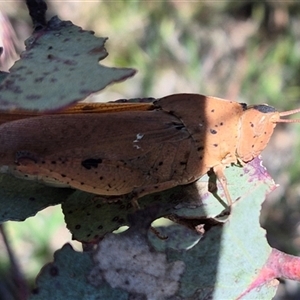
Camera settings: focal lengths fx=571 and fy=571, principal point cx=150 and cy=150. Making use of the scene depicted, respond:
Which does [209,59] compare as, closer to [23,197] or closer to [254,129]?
[254,129]

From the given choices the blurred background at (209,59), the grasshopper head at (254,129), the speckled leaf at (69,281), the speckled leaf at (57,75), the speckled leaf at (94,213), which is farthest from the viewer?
the blurred background at (209,59)

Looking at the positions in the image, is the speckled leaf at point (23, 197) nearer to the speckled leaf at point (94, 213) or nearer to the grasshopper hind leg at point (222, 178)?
the speckled leaf at point (94, 213)

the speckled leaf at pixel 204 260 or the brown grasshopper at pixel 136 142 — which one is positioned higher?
the brown grasshopper at pixel 136 142

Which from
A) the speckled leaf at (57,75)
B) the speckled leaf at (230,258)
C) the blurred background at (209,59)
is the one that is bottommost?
the blurred background at (209,59)

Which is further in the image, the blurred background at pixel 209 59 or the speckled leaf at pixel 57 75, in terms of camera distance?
the blurred background at pixel 209 59

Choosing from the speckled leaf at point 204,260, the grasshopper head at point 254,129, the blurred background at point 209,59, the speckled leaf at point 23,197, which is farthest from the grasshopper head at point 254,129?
the blurred background at point 209,59

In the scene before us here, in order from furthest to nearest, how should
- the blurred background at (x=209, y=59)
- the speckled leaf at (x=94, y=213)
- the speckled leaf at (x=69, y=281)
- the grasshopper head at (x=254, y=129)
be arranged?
the blurred background at (x=209, y=59), the grasshopper head at (x=254, y=129), the speckled leaf at (x=94, y=213), the speckled leaf at (x=69, y=281)

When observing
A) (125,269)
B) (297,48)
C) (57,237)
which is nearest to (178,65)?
(297,48)
